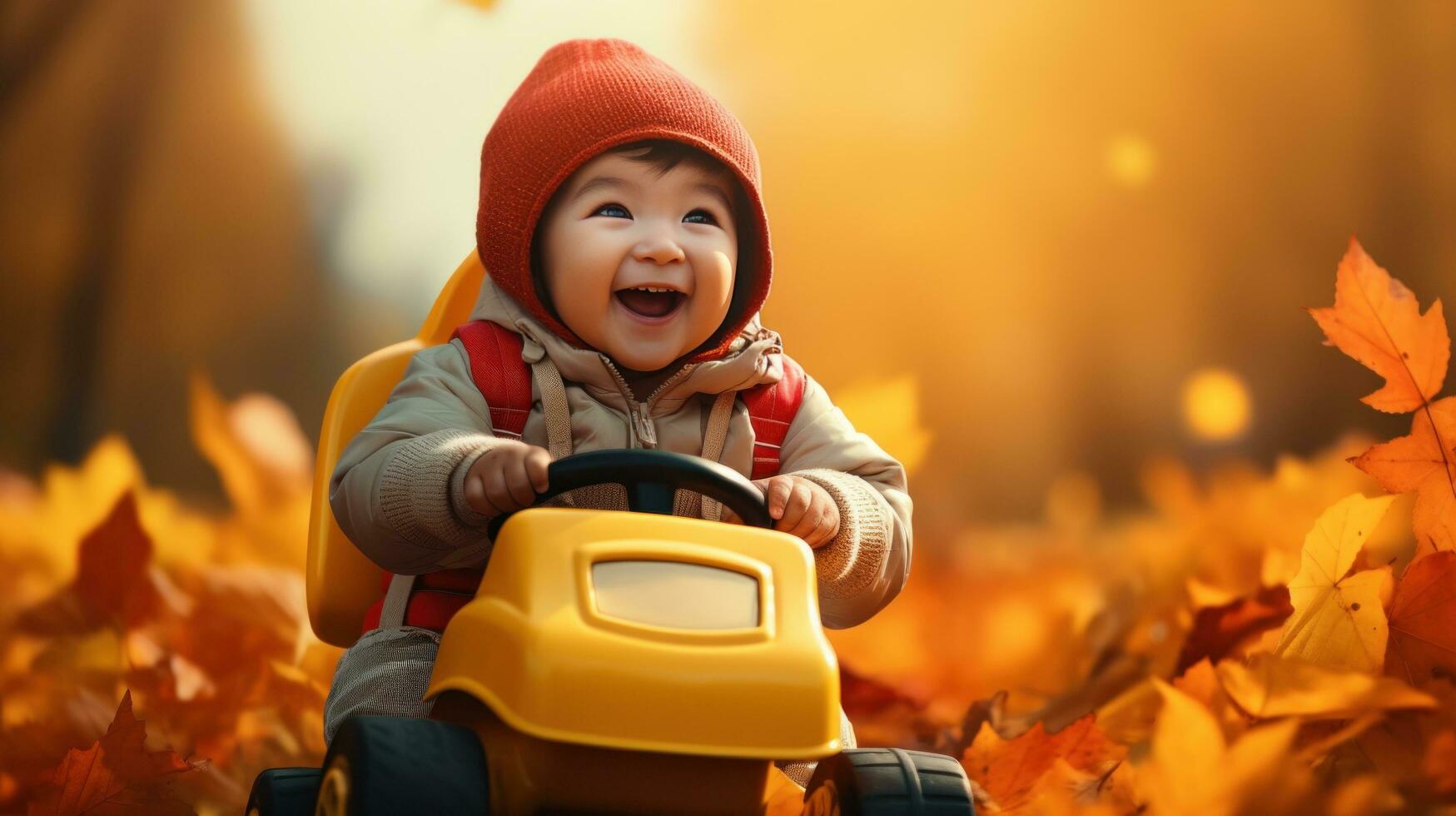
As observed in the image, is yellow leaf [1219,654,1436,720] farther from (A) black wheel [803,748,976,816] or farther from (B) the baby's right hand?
(B) the baby's right hand

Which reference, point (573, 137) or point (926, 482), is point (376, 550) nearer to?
point (573, 137)

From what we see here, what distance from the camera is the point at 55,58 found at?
2398 millimetres

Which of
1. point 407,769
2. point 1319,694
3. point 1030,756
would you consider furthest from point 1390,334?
point 407,769

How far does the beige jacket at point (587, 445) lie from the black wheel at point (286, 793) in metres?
0.26

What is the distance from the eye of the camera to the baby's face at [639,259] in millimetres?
1688

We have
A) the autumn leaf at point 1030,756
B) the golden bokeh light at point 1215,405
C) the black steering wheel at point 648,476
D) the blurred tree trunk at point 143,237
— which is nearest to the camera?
the black steering wheel at point 648,476

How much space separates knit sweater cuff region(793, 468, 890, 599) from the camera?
1.53 metres

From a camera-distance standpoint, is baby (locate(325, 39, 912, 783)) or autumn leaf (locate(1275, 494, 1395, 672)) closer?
baby (locate(325, 39, 912, 783))

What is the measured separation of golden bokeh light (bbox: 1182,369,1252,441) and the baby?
104 centimetres

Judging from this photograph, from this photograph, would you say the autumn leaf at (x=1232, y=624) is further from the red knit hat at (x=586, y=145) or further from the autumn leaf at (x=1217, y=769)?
the red knit hat at (x=586, y=145)

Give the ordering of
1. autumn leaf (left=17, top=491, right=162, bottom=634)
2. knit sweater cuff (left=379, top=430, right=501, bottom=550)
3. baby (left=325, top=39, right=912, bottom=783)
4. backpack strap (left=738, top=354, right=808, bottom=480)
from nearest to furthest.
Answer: knit sweater cuff (left=379, top=430, right=501, bottom=550), baby (left=325, top=39, right=912, bottom=783), backpack strap (left=738, top=354, right=808, bottom=480), autumn leaf (left=17, top=491, right=162, bottom=634)

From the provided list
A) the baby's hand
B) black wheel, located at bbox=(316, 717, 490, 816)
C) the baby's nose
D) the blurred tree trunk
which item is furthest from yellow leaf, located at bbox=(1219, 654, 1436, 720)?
the blurred tree trunk

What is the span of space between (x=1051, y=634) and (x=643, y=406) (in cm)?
106

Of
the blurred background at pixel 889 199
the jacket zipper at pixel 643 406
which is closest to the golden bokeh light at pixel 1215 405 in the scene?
the blurred background at pixel 889 199
